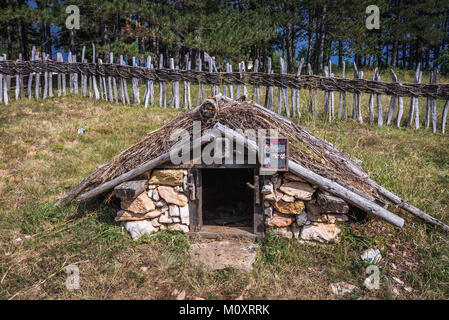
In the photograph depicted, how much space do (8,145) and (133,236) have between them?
5.41 m

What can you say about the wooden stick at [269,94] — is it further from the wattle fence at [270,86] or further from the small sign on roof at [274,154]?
the small sign on roof at [274,154]

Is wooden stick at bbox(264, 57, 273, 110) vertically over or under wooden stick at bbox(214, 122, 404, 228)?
over

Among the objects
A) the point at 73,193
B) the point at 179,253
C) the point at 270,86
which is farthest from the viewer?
the point at 270,86

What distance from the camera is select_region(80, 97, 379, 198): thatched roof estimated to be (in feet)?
13.4

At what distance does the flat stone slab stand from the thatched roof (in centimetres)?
138

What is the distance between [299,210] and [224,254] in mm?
1132

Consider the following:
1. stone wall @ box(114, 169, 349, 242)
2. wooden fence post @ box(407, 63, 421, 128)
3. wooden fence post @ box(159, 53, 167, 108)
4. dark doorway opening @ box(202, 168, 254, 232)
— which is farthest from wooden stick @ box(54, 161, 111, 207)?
wooden fence post @ box(407, 63, 421, 128)

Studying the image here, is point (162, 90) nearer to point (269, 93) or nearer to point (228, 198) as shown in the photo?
point (269, 93)

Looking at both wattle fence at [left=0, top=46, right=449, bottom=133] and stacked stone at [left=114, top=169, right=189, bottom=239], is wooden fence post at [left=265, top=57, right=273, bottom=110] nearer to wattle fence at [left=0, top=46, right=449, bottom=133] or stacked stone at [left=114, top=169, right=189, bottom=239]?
wattle fence at [left=0, top=46, right=449, bottom=133]

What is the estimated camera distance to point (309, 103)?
9.02 m

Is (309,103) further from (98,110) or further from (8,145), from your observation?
(8,145)

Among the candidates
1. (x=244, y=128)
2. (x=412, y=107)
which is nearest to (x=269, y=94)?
(x=412, y=107)

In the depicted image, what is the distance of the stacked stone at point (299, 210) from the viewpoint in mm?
3822

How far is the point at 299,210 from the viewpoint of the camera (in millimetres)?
3836
